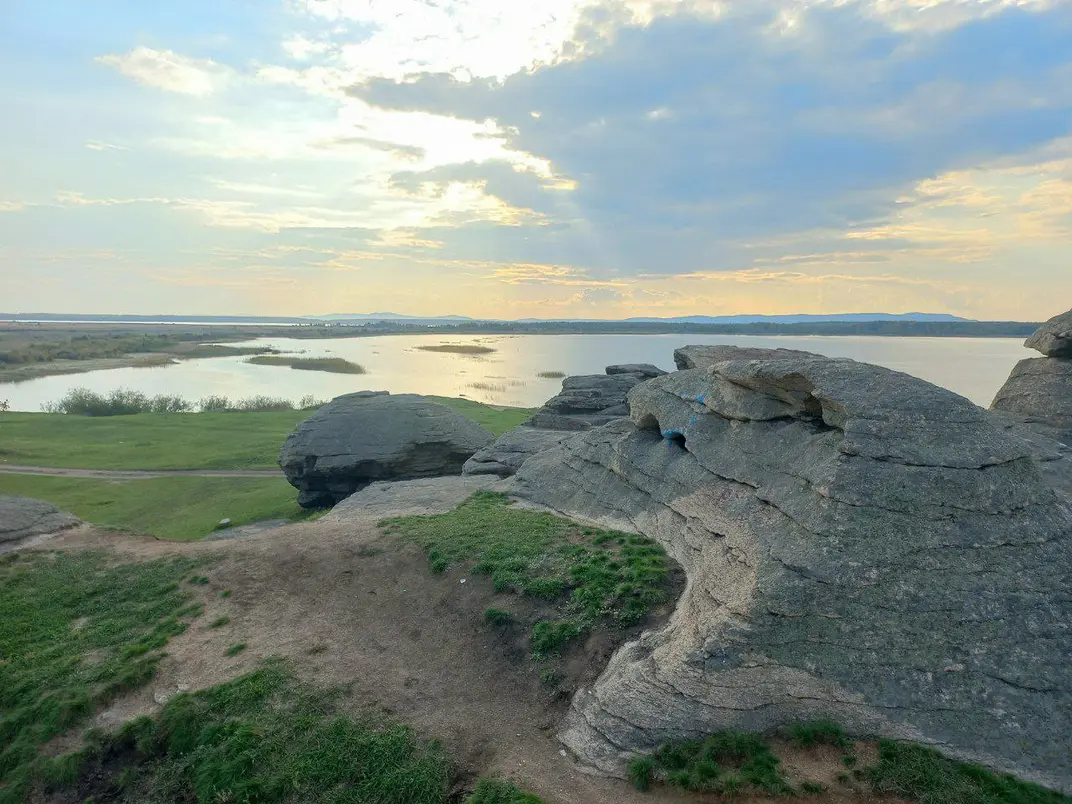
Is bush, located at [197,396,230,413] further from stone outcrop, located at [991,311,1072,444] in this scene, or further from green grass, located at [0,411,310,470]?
stone outcrop, located at [991,311,1072,444]

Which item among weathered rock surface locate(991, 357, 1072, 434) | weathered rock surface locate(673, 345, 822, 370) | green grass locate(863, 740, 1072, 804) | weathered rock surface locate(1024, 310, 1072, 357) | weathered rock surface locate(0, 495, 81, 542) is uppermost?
weathered rock surface locate(1024, 310, 1072, 357)

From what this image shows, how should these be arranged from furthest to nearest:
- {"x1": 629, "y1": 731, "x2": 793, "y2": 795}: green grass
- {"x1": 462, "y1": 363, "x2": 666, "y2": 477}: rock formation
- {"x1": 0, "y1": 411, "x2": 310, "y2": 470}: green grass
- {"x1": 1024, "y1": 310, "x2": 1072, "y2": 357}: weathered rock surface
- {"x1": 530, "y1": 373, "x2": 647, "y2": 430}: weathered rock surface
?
{"x1": 0, "y1": 411, "x2": 310, "y2": 470}: green grass → {"x1": 530, "y1": 373, "x2": 647, "y2": 430}: weathered rock surface → {"x1": 462, "y1": 363, "x2": 666, "y2": 477}: rock formation → {"x1": 1024, "y1": 310, "x2": 1072, "y2": 357}: weathered rock surface → {"x1": 629, "y1": 731, "x2": 793, "y2": 795}: green grass

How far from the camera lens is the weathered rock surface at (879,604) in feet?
34.6

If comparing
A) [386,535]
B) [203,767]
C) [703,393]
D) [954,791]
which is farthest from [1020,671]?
[386,535]

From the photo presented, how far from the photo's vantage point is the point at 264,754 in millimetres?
12156

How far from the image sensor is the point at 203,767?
1220 cm

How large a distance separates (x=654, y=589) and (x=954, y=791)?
22.3ft

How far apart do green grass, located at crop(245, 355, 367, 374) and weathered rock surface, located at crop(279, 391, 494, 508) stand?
87988 millimetres

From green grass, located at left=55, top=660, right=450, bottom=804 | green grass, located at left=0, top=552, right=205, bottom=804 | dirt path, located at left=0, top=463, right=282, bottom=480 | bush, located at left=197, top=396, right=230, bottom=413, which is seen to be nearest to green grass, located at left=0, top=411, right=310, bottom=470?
dirt path, located at left=0, top=463, right=282, bottom=480

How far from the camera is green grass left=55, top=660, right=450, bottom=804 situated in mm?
11297

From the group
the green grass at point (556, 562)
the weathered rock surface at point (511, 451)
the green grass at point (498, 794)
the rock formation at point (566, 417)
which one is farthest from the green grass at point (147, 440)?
the green grass at point (498, 794)

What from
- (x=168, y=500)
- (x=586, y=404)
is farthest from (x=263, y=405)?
(x=586, y=404)

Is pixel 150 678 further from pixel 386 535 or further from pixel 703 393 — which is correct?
A: pixel 703 393

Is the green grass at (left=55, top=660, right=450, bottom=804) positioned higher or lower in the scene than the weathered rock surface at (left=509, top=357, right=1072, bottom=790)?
lower
